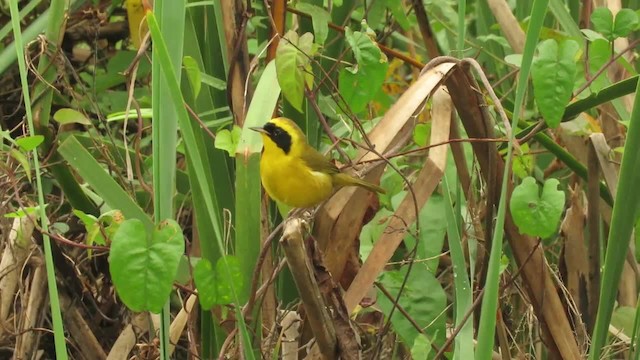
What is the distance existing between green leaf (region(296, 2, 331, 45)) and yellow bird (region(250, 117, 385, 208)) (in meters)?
0.19

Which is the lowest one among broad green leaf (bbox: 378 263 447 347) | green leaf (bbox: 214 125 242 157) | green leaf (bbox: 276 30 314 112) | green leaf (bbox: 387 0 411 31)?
broad green leaf (bbox: 378 263 447 347)

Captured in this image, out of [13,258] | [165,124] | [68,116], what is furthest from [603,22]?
[13,258]

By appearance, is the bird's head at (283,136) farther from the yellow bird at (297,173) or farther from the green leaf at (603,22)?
the green leaf at (603,22)

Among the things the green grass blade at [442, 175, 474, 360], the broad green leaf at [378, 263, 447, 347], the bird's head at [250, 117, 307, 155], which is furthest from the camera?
the bird's head at [250, 117, 307, 155]

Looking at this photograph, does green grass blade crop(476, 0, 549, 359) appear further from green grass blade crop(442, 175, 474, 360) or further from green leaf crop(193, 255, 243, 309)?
green leaf crop(193, 255, 243, 309)

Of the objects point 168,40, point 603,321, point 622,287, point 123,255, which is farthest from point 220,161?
point 622,287

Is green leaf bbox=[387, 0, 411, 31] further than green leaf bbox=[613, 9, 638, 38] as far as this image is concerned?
Yes

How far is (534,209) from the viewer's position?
1578 millimetres

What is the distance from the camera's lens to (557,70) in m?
1.56

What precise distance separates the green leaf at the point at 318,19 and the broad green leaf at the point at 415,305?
46 centimetres

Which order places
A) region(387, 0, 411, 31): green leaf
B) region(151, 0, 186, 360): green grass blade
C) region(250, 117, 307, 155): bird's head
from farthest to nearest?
region(387, 0, 411, 31): green leaf < region(250, 117, 307, 155): bird's head < region(151, 0, 186, 360): green grass blade

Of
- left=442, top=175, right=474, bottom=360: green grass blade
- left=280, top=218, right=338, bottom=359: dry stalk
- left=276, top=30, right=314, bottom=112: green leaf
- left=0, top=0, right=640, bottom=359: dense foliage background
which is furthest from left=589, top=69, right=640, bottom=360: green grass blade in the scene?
left=276, top=30, right=314, bottom=112: green leaf

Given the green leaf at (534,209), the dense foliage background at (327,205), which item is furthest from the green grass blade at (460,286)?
the green leaf at (534,209)

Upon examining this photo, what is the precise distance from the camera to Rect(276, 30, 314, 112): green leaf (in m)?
1.71
